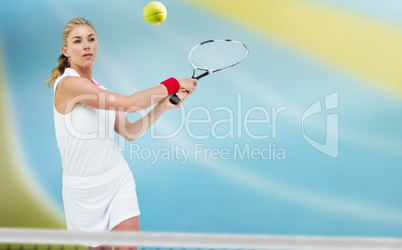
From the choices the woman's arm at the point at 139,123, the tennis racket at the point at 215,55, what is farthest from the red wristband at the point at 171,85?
the tennis racket at the point at 215,55

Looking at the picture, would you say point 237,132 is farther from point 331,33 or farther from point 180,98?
point 180,98

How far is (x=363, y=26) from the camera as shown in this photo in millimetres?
3789

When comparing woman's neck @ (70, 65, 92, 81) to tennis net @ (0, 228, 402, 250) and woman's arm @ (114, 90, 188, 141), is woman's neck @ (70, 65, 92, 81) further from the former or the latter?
tennis net @ (0, 228, 402, 250)

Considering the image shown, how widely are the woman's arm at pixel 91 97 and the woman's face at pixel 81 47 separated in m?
0.23

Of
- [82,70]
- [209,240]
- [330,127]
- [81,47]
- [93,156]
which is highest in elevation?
[81,47]

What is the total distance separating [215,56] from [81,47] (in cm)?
107

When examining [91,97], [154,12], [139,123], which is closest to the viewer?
[91,97]

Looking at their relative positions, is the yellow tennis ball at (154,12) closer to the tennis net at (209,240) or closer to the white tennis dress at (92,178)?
the white tennis dress at (92,178)

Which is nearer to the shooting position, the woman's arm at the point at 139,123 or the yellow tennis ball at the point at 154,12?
the woman's arm at the point at 139,123

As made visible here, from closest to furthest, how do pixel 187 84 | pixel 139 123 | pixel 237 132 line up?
1. pixel 187 84
2. pixel 139 123
3. pixel 237 132

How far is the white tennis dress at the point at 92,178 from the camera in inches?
94.4

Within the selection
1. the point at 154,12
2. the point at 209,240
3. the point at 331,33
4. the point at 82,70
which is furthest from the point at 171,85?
the point at 331,33

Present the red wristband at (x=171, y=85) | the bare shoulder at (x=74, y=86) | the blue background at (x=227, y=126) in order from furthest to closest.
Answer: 1. the blue background at (x=227, y=126)
2. the red wristband at (x=171, y=85)
3. the bare shoulder at (x=74, y=86)

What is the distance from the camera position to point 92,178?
2.41 meters
